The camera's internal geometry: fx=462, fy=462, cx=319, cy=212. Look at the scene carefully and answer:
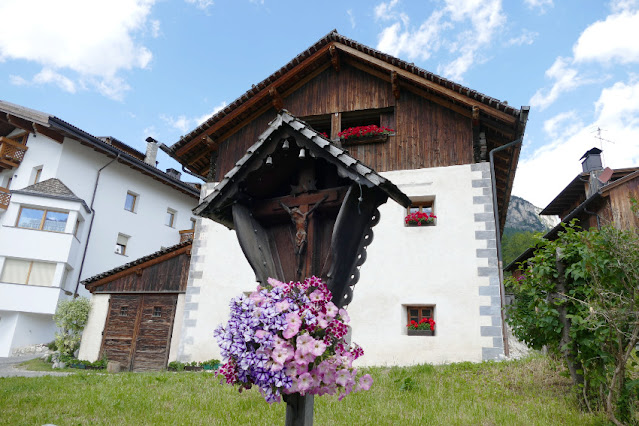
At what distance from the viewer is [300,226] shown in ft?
13.8

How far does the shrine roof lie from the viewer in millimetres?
3953

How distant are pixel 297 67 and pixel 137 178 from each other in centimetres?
1545

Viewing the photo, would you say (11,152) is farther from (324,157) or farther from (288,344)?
(288,344)

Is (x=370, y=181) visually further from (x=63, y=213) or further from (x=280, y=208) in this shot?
(x=63, y=213)

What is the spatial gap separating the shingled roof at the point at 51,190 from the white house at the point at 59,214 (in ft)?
0.13

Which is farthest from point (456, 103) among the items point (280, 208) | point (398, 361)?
point (280, 208)

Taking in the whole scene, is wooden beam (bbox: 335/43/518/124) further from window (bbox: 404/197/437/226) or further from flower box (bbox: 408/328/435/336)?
flower box (bbox: 408/328/435/336)

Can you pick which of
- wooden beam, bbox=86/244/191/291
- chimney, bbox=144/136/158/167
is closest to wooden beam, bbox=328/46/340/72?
wooden beam, bbox=86/244/191/291

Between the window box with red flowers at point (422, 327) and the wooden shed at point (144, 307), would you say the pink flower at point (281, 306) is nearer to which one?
the window box with red flowers at point (422, 327)

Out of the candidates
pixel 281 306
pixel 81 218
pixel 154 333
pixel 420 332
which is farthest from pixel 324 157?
pixel 81 218

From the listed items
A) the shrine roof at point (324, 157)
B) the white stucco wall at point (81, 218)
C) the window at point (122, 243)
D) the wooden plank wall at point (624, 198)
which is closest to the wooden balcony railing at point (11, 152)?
the white stucco wall at point (81, 218)

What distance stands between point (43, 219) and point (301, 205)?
68.7ft

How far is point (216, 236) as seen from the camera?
13469 mm

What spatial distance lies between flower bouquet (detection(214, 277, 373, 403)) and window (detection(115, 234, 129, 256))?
23034mm
